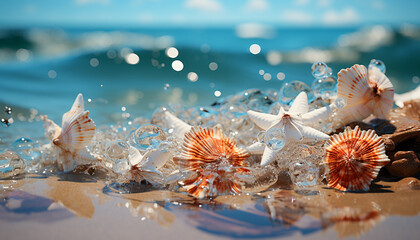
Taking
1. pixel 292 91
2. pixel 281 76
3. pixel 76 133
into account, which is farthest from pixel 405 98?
pixel 281 76

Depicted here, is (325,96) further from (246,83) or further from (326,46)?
(326,46)

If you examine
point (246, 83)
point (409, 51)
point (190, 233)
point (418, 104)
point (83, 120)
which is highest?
point (409, 51)

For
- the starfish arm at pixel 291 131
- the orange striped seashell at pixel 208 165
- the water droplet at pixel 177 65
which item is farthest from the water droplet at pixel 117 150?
the water droplet at pixel 177 65

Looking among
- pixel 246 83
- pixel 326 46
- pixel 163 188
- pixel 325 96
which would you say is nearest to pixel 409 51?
pixel 326 46

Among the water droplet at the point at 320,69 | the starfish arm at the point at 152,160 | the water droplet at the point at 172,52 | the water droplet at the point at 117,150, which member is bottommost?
the starfish arm at the point at 152,160

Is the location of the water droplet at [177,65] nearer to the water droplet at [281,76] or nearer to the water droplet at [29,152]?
the water droplet at [281,76]

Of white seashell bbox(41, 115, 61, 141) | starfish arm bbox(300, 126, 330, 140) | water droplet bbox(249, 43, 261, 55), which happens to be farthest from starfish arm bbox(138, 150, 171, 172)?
water droplet bbox(249, 43, 261, 55)

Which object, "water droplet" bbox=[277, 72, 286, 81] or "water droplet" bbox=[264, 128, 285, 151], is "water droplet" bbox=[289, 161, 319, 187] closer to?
Result: "water droplet" bbox=[264, 128, 285, 151]
